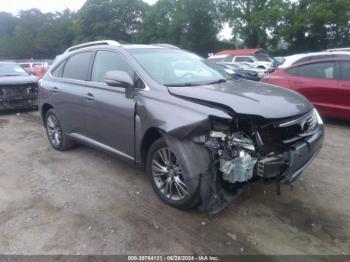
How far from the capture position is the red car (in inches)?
262

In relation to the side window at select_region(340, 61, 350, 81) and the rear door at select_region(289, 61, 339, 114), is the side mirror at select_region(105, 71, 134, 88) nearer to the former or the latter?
the rear door at select_region(289, 61, 339, 114)

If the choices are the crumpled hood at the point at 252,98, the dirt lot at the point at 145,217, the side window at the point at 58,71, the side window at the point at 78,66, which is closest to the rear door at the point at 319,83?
the dirt lot at the point at 145,217

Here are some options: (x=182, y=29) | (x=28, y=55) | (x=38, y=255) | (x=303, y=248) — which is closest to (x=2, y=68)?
(x=38, y=255)

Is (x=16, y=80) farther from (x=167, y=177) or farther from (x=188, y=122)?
(x=188, y=122)

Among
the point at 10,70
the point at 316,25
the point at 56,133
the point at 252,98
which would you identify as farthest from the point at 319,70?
the point at 316,25

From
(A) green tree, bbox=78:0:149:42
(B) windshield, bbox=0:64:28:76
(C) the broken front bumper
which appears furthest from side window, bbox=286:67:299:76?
(A) green tree, bbox=78:0:149:42

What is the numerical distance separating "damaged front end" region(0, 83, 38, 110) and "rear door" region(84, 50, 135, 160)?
5251mm

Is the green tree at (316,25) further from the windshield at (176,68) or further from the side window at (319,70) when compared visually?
the windshield at (176,68)

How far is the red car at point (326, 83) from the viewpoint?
6645 millimetres

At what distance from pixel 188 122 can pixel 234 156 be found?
543 mm

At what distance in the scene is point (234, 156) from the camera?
10.0 feet

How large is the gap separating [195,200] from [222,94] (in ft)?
3.73

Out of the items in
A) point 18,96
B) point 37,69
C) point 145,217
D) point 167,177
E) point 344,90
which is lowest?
point 145,217

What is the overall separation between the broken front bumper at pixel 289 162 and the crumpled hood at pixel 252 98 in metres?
0.34
